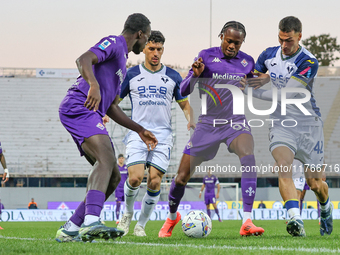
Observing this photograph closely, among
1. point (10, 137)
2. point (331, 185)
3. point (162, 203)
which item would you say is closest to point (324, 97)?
point (331, 185)

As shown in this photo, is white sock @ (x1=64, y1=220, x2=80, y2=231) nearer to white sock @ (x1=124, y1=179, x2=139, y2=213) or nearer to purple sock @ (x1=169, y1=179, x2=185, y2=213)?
purple sock @ (x1=169, y1=179, x2=185, y2=213)

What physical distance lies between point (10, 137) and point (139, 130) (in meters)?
35.9

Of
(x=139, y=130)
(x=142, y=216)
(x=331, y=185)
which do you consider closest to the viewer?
(x=139, y=130)

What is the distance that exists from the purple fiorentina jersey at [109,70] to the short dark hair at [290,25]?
7.90ft

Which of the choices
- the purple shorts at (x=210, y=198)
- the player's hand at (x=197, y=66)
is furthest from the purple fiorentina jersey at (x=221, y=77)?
the purple shorts at (x=210, y=198)

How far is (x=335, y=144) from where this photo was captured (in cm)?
3662

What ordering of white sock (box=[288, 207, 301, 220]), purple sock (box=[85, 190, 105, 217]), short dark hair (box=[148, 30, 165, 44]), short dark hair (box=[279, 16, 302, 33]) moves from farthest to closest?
short dark hair (box=[148, 30, 165, 44]) → short dark hair (box=[279, 16, 302, 33]) → white sock (box=[288, 207, 301, 220]) → purple sock (box=[85, 190, 105, 217])

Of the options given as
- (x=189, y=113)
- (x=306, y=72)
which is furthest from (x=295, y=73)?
(x=189, y=113)

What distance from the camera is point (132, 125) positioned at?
464 centimetres

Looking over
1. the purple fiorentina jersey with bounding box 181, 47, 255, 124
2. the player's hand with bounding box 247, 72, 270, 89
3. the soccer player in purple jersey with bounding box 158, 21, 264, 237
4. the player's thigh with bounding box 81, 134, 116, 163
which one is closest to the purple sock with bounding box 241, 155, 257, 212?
the soccer player in purple jersey with bounding box 158, 21, 264, 237

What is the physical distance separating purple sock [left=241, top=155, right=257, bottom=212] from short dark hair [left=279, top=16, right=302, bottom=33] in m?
1.70

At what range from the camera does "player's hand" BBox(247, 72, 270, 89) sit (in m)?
6.39

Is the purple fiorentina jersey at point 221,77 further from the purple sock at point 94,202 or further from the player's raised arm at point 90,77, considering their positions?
the purple sock at point 94,202

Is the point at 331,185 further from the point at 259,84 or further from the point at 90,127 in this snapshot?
the point at 90,127
